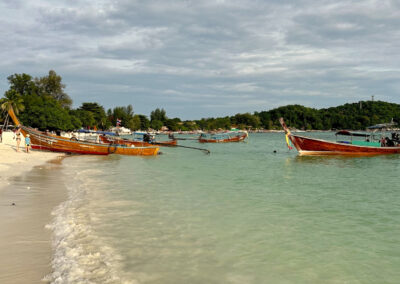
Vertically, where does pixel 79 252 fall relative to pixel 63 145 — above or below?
below

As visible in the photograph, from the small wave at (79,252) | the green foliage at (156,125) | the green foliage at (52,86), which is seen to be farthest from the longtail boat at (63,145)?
the green foliage at (156,125)

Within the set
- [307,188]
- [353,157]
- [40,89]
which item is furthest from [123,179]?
[40,89]

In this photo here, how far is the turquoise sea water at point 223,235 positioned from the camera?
621 centimetres

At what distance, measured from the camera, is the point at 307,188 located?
1675 cm

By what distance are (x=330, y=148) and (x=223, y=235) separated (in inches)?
1208

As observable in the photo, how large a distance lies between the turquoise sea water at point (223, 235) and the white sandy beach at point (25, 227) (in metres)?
0.29

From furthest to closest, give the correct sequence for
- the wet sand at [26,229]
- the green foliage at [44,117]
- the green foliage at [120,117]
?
the green foliage at [120,117] < the green foliage at [44,117] < the wet sand at [26,229]

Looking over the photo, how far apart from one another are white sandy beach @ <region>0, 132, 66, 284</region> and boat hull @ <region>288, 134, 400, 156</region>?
93.5 ft

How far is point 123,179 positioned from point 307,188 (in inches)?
390

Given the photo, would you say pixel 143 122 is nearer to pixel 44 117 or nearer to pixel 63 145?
pixel 44 117

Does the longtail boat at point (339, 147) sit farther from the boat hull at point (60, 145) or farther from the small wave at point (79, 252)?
the small wave at point (79, 252)

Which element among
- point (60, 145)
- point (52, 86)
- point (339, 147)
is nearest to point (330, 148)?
point (339, 147)

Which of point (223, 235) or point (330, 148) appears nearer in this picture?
point (223, 235)

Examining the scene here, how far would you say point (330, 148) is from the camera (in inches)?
1412
